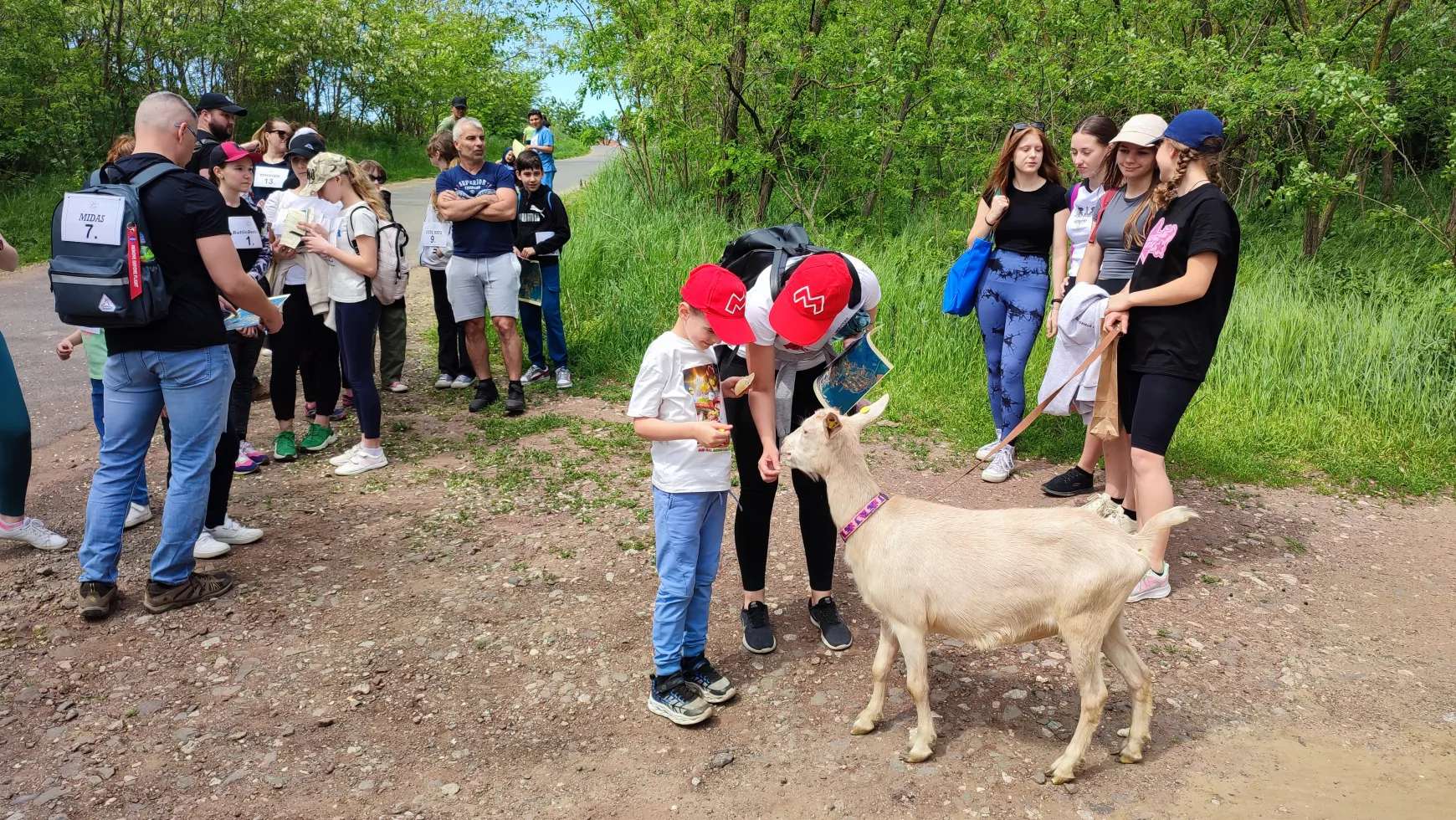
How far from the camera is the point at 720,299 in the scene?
3.07m

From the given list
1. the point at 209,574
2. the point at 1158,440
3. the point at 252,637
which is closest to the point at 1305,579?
the point at 1158,440

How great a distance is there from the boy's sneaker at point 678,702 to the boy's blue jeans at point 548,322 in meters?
4.75

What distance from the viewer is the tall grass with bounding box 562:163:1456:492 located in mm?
6277

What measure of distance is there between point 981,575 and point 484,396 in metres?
5.10

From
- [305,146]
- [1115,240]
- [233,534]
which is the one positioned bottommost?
[233,534]

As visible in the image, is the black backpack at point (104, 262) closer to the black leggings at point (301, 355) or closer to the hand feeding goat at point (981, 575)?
the black leggings at point (301, 355)

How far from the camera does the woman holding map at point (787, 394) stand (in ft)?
10.4

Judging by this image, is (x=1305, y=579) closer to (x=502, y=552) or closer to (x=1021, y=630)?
(x=1021, y=630)

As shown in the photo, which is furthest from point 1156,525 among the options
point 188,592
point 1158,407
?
point 188,592

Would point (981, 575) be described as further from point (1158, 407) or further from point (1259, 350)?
point (1259, 350)

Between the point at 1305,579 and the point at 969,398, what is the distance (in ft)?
9.32

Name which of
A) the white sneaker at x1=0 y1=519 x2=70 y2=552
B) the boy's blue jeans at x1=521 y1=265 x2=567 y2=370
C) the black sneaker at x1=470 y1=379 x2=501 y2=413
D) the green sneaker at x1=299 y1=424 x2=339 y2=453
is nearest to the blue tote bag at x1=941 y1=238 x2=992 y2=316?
the boy's blue jeans at x1=521 y1=265 x2=567 y2=370

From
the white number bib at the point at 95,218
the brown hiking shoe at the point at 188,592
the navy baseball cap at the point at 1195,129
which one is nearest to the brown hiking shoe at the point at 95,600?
the brown hiking shoe at the point at 188,592

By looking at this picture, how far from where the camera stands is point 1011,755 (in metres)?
3.26
